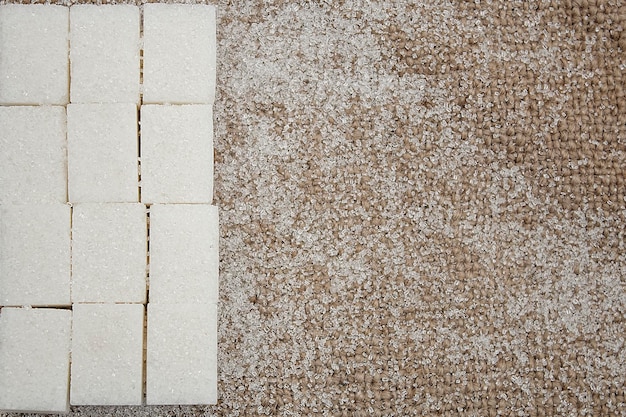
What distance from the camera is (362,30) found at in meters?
1.32

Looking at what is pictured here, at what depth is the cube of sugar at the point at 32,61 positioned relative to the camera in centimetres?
120

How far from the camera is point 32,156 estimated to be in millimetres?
1194

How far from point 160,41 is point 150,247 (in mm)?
393

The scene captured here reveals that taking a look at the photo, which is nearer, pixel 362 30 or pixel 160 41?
pixel 160 41

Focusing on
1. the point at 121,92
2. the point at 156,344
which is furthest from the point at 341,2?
the point at 156,344

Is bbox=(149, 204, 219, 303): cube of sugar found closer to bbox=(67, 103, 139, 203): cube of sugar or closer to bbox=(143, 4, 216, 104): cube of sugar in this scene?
bbox=(67, 103, 139, 203): cube of sugar

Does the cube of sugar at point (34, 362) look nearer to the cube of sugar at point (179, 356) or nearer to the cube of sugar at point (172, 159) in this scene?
the cube of sugar at point (179, 356)

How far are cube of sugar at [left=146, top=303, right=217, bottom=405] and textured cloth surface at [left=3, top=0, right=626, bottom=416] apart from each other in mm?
83

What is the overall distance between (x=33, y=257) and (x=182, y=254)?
278 millimetres

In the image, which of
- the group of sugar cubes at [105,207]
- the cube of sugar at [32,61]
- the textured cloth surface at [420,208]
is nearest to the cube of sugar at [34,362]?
the group of sugar cubes at [105,207]

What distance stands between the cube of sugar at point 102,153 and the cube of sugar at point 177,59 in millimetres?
69

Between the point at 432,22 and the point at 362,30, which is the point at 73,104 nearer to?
the point at 362,30

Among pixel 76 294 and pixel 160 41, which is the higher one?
pixel 160 41

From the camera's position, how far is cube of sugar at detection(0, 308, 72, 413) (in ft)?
3.83
